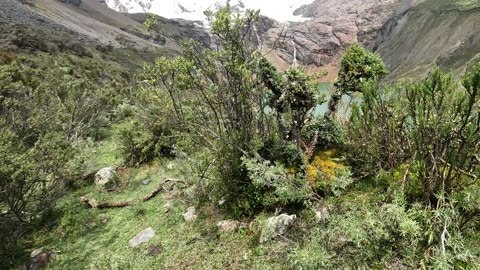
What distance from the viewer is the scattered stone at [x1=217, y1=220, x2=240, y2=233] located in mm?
7656

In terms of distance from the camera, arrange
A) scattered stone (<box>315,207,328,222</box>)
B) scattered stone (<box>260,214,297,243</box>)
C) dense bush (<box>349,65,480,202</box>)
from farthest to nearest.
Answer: scattered stone (<box>315,207,328,222</box>)
scattered stone (<box>260,214,297,243</box>)
dense bush (<box>349,65,480,202</box>)

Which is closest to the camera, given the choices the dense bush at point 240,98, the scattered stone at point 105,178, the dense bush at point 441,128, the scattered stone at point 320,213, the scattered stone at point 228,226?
the dense bush at point 441,128

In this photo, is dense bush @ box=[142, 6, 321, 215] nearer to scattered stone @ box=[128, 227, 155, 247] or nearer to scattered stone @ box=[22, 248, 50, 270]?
scattered stone @ box=[128, 227, 155, 247]

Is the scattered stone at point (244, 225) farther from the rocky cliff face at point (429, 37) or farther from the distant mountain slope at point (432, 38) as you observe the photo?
the distant mountain slope at point (432, 38)

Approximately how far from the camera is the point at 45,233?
962 cm

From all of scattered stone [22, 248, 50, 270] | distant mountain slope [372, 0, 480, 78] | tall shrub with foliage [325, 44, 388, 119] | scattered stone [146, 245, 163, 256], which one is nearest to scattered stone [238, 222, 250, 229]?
scattered stone [146, 245, 163, 256]

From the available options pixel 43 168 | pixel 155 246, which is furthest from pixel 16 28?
pixel 155 246

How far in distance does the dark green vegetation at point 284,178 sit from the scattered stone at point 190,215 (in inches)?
5.9

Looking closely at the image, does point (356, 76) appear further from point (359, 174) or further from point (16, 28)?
point (16, 28)

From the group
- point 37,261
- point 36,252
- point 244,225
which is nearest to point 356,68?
point 244,225

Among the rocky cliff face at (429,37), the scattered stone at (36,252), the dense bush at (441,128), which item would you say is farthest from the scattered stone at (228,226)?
the rocky cliff face at (429,37)

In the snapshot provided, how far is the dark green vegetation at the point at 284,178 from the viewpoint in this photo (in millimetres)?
5133

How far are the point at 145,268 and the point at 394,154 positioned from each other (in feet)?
19.0

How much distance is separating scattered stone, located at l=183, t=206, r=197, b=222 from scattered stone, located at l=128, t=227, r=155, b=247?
3.03 feet
